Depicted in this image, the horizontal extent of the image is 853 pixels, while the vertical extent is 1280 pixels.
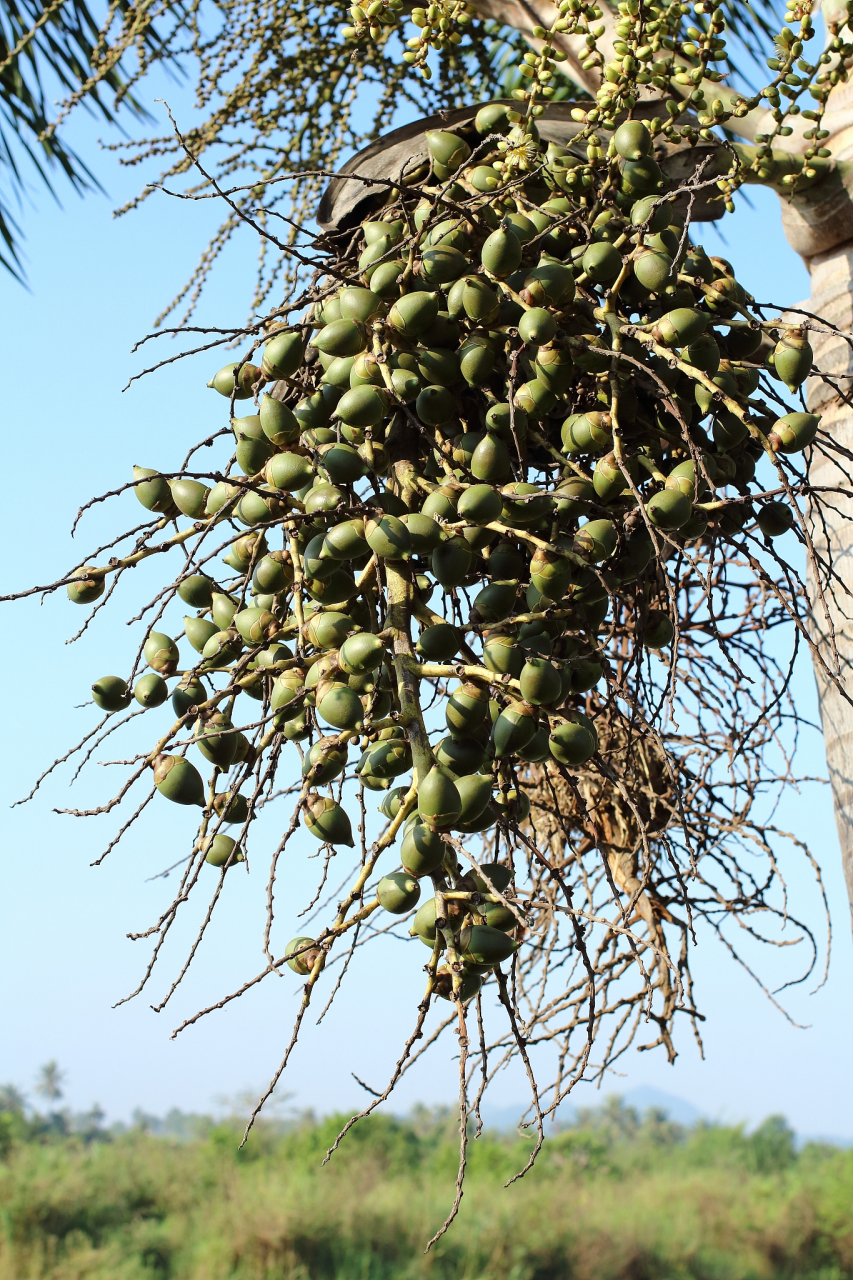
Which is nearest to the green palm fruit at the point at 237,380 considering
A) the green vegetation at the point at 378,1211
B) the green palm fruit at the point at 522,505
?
the green palm fruit at the point at 522,505

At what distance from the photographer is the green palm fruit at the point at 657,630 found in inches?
37.5

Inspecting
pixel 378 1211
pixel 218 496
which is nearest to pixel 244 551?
pixel 218 496

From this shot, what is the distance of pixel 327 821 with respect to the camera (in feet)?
2.16

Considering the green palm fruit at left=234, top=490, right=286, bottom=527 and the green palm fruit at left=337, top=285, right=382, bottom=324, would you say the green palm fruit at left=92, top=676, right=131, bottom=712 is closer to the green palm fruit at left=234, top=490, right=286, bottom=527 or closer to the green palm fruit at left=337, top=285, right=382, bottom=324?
the green palm fruit at left=234, top=490, right=286, bottom=527

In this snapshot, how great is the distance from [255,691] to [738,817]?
0.68 metres

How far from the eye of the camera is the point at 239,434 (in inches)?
30.4

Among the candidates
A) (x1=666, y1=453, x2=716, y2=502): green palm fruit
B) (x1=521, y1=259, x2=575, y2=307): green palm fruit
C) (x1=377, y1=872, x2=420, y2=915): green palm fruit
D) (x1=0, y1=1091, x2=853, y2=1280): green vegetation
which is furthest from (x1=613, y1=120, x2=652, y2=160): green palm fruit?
(x1=0, y1=1091, x2=853, y2=1280): green vegetation

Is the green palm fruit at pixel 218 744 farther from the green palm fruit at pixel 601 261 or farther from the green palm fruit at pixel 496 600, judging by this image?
the green palm fruit at pixel 601 261

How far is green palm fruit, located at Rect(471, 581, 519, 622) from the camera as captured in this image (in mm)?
720

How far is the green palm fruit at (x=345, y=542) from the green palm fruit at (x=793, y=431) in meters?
0.32

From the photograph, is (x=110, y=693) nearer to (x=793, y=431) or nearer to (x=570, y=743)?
(x=570, y=743)

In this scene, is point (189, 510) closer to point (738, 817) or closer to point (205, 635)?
point (205, 635)

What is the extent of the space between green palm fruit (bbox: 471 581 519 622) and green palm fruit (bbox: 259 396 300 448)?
0.17 meters

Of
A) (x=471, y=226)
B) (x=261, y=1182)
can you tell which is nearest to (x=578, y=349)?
(x=471, y=226)
